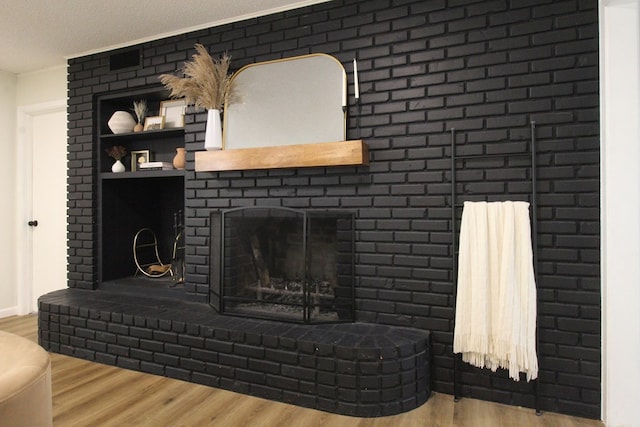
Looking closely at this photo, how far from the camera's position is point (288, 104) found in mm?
2580

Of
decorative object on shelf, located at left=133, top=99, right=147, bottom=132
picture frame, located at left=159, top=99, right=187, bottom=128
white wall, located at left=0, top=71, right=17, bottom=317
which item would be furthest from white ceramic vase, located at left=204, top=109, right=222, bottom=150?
white wall, located at left=0, top=71, right=17, bottom=317

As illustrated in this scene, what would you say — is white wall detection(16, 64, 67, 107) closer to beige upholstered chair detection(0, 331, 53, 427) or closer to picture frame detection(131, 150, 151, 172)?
picture frame detection(131, 150, 151, 172)

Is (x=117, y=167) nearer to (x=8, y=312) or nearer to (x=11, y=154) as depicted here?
(x=11, y=154)

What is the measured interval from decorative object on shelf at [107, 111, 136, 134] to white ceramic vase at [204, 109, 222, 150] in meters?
1.09

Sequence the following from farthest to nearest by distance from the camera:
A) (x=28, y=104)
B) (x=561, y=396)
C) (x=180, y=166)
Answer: (x=28, y=104)
(x=180, y=166)
(x=561, y=396)

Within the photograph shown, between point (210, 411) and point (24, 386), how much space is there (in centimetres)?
126

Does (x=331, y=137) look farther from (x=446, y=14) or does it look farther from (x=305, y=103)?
(x=446, y=14)

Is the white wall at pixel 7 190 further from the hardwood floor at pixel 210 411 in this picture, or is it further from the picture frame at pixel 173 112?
the hardwood floor at pixel 210 411

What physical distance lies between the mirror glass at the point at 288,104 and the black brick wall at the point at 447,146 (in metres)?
0.11

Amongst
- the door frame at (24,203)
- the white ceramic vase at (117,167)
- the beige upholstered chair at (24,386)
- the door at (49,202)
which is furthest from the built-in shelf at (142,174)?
the beige upholstered chair at (24,386)

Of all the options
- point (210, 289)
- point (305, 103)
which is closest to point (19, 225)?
point (210, 289)

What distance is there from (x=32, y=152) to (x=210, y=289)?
8.88 feet

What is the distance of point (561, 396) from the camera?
202cm

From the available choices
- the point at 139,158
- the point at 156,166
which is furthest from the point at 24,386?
the point at 139,158
